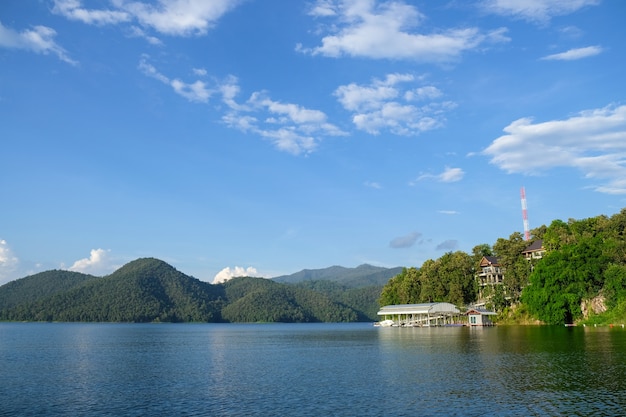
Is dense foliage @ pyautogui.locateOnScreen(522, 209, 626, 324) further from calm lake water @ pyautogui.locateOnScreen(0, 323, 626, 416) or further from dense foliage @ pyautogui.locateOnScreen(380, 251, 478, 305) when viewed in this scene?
calm lake water @ pyautogui.locateOnScreen(0, 323, 626, 416)

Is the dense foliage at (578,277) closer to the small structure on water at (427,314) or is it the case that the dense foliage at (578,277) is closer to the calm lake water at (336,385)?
the small structure on water at (427,314)

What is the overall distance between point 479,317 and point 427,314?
2207cm

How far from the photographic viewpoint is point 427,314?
164250 mm

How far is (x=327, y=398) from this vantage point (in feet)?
112

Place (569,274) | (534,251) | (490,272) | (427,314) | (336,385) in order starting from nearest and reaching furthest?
(336,385) < (569,274) < (534,251) < (490,272) < (427,314)

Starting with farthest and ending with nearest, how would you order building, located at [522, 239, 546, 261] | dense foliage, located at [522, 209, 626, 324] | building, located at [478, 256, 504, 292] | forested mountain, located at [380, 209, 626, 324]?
building, located at [478, 256, 504, 292] < building, located at [522, 239, 546, 261] < forested mountain, located at [380, 209, 626, 324] < dense foliage, located at [522, 209, 626, 324]

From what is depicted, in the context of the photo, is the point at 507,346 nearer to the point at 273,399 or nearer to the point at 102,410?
the point at 273,399

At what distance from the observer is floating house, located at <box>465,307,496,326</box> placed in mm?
144875

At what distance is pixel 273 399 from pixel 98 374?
2418 cm

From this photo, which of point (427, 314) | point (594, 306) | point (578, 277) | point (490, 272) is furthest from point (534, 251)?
point (427, 314)

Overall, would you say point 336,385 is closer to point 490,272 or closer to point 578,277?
point 578,277

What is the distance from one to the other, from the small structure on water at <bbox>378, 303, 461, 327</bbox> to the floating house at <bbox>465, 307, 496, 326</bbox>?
30.4 ft

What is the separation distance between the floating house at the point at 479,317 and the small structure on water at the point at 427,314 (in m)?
9.28

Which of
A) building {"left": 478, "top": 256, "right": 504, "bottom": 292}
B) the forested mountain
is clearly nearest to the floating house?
the forested mountain
